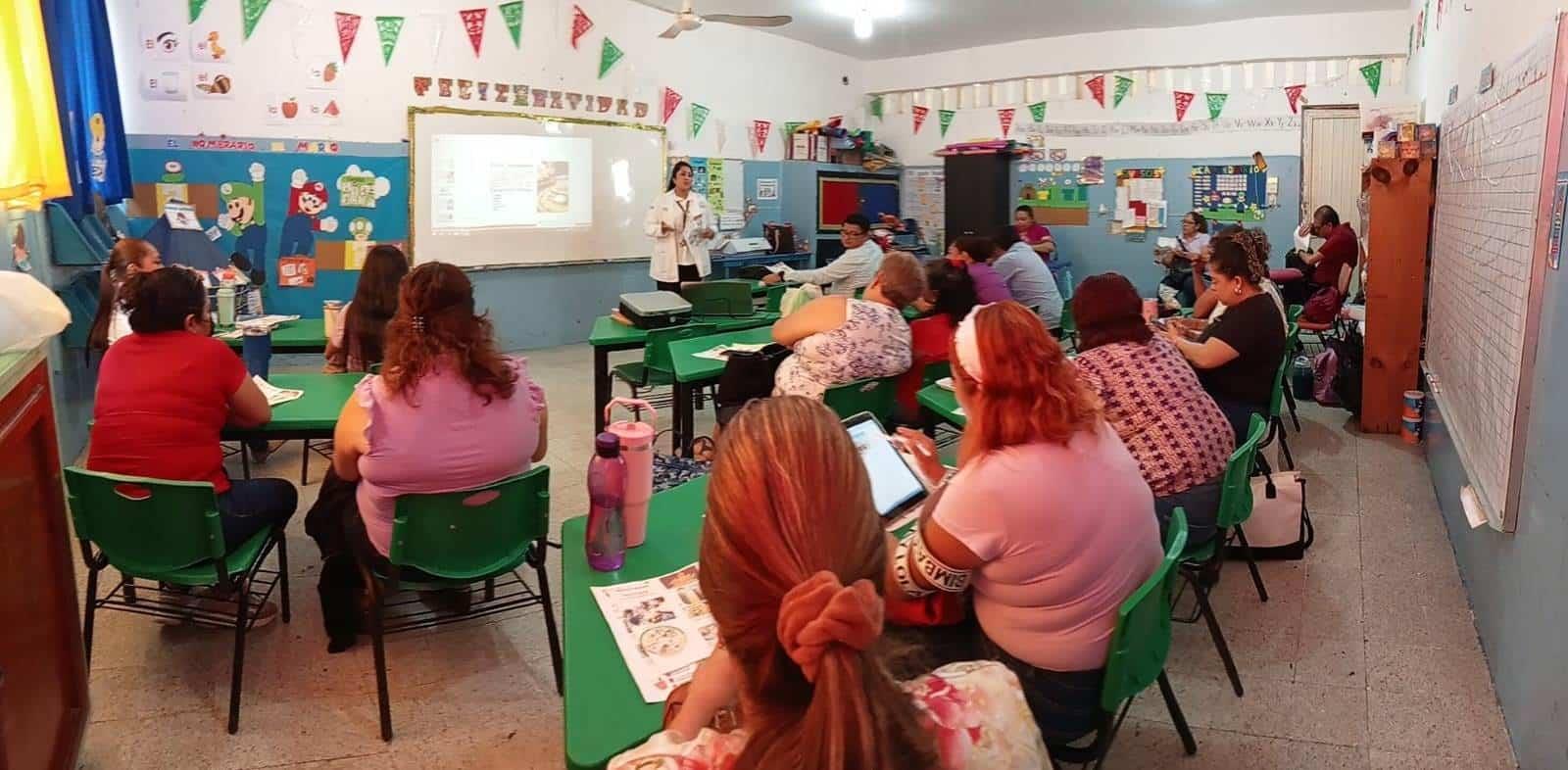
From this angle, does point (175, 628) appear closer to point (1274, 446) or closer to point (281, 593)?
point (281, 593)

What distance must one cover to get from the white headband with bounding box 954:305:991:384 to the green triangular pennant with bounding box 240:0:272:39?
6.01m

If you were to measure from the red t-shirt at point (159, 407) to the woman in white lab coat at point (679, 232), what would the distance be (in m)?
5.15

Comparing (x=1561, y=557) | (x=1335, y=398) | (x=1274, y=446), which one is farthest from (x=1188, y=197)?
(x=1561, y=557)

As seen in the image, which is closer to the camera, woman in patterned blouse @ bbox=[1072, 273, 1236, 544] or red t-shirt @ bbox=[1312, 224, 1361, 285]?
woman in patterned blouse @ bbox=[1072, 273, 1236, 544]

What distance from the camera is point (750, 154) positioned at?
31.0 ft

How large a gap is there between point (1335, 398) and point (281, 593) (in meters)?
5.77

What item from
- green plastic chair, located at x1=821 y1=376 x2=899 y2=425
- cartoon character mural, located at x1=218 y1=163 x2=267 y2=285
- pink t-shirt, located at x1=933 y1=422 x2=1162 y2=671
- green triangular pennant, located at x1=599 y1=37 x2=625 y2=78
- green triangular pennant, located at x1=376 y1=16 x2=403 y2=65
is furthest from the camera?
green triangular pennant, located at x1=599 y1=37 x2=625 y2=78

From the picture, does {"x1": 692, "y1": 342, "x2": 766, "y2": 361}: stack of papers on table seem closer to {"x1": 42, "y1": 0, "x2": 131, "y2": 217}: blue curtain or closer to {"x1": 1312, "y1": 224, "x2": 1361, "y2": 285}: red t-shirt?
{"x1": 42, "y1": 0, "x2": 131, "y2": 217}: blue curtain

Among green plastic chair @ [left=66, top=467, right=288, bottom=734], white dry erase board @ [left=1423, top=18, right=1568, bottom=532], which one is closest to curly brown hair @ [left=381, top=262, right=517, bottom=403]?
green plastic chair @ [left=66, top=467, right=288, bottom=734]

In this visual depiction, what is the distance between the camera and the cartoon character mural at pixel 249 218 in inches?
247

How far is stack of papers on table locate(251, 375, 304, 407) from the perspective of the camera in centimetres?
316

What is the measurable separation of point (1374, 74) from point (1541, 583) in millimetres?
7776

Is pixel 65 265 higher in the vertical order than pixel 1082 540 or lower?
higher

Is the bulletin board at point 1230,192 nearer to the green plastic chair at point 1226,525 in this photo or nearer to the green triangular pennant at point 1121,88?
the green triangular pennant at point 1121,88
